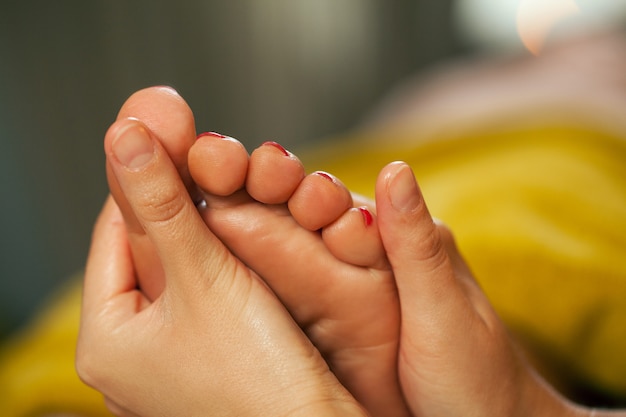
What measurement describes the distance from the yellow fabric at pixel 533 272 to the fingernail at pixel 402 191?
0.32m

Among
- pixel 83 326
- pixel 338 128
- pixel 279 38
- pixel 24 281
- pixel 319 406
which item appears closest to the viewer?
pixel 319 406

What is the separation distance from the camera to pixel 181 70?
247cm

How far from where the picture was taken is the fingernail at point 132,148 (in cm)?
56

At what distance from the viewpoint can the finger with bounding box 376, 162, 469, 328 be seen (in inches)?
23.5

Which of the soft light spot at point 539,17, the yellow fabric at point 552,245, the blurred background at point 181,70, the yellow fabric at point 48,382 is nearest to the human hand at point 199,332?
the yellow fabric at point 48,382

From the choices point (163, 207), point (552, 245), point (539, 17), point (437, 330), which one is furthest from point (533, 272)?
point (539, 17)

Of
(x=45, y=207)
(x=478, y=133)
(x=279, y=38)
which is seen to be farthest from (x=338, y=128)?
(x=478, y=133)

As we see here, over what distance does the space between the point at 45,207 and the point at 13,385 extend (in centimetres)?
141

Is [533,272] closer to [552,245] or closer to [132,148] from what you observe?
[552,245]

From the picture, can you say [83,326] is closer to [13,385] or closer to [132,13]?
[13,385]

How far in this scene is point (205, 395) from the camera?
0.60m

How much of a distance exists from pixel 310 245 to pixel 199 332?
13 cm

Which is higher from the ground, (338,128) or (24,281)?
(338,128)

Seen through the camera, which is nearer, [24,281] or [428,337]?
[428,337]
